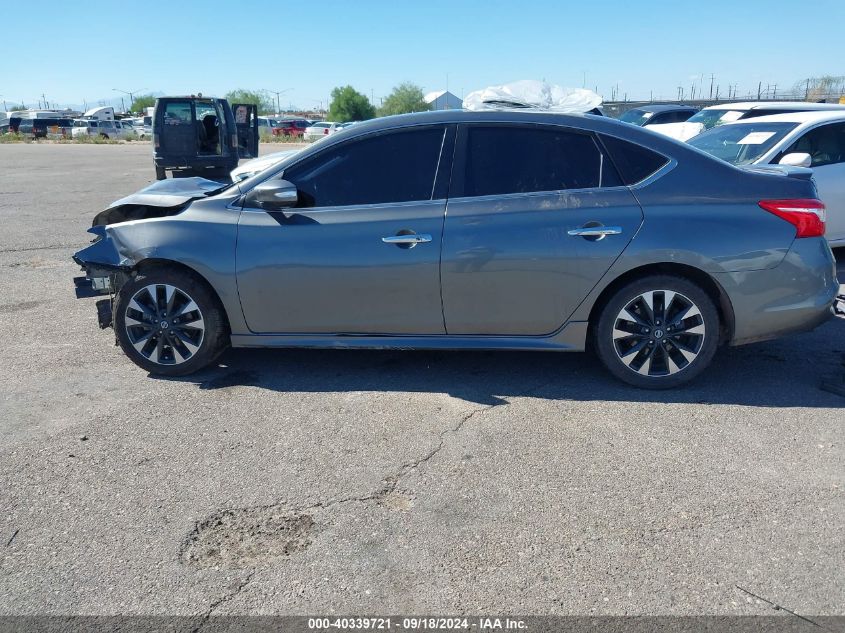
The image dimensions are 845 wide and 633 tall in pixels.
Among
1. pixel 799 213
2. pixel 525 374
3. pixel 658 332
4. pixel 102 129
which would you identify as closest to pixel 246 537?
pixel 525 374

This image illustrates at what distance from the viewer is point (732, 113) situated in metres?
11.0

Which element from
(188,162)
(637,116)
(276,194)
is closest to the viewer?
(276,194)

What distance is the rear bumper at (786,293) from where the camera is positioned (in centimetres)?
434

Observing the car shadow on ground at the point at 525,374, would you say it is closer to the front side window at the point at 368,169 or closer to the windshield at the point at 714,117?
the front side window at the point at 368,169

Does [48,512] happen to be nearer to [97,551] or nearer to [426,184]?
[97,551]

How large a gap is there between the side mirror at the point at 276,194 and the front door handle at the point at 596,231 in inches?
67.8

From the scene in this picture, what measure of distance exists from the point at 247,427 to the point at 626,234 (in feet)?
8.28

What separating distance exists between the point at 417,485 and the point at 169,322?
223 cm

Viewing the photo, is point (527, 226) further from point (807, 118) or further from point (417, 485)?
point (807, 118)

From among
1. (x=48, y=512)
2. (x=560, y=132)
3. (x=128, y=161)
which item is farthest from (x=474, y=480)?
(x=128, y=161)

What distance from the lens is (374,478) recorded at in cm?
354

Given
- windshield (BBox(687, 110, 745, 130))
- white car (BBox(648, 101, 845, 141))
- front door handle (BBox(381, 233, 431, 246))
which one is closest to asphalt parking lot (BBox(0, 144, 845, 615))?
front door handle (BBox(381, 233, 431, 246))

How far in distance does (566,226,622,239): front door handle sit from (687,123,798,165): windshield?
157 inches

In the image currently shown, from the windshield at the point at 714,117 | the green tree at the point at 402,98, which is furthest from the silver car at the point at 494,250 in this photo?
the green tree at the point at 402,98
